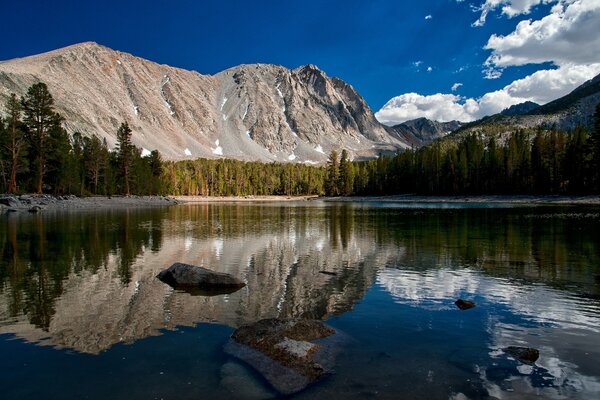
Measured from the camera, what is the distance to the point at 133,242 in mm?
31297

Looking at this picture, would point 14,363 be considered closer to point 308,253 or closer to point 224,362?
point 224,362

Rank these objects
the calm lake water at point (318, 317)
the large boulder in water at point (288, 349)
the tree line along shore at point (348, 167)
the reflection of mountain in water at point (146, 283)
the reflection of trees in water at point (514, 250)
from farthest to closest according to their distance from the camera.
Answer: the tree line along shore at point (348, 167)
the reflection of trees in water at point (514, 250)
the reflection of mountain in water at point (146, 283)
the large boulder in water at point (288, 349)
the calm lake water at point (318, 317)

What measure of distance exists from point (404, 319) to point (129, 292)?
35.6 feet

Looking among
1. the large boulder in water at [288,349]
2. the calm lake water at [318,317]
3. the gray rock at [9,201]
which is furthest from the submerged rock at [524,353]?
the gray rock at [9,201]

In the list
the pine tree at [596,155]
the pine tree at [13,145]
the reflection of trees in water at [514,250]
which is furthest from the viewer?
the pine tree at [596,155]

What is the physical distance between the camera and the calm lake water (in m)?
8.66

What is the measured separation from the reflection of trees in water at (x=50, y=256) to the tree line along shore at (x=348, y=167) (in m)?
43.1

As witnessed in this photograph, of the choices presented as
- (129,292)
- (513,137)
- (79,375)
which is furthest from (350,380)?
(513,137)

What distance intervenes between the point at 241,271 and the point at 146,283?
506 cm

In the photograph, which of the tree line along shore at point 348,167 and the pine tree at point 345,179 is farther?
the pine tree at point 345,179

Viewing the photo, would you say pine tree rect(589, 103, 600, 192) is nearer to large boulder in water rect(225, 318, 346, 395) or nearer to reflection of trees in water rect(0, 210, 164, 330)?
reflection of trees in water rect(0, 210, 164, 330)

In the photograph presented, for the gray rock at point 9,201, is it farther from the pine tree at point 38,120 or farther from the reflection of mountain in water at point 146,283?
the reflection of mountain in water at point 146,283

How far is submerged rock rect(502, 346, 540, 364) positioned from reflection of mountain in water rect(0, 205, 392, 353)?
5.73 meters

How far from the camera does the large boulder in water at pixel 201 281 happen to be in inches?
685
